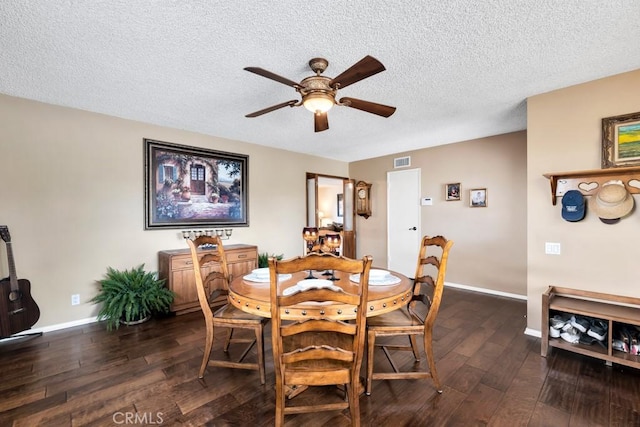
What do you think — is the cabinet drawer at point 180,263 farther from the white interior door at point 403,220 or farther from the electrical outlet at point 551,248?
the electrical outlet at point 551,248

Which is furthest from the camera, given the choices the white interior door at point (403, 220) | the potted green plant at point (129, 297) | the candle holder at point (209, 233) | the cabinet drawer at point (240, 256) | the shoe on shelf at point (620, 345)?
the white interior door at point (403, 220)

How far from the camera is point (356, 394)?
150cm

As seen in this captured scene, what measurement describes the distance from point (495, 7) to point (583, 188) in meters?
1.99

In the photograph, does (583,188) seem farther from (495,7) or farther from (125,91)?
(125,91)

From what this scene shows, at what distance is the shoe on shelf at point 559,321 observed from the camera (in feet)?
8.18

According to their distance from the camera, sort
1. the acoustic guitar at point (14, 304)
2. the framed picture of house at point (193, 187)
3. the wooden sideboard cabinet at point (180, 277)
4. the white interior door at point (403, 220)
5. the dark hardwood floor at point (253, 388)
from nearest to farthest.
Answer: the dark hardwood floor at point (253, 388) → the acoustic guitar at point (14, 304) → the wooden sideboard cabinet at point (180, 277) → the framed picture of house at point (193, 187) → the white interior door at point (403, 220)

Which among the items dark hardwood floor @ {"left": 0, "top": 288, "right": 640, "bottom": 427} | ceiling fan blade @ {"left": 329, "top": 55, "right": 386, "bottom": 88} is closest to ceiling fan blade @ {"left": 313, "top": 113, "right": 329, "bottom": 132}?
ceiling fan blade @ {"left": 329, "top": 55, "right": 386, "bottom": 88}

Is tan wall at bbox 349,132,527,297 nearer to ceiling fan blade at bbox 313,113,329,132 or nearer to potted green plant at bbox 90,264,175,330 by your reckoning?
ceiling fan blade at bbox 313,113,329,132

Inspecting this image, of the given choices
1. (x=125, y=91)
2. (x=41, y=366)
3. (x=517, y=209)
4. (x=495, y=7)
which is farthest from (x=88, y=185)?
(x=517, y=209)

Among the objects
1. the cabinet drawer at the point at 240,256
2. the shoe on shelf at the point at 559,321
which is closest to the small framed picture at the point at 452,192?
the shoe on shelf at the point at 559,321

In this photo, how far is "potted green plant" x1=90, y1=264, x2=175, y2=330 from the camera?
307 cm

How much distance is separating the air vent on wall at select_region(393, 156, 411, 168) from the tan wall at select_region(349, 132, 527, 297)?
0.26ft

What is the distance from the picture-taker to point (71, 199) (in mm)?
3129

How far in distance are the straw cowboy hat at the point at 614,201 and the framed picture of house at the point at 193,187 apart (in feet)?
14.0
